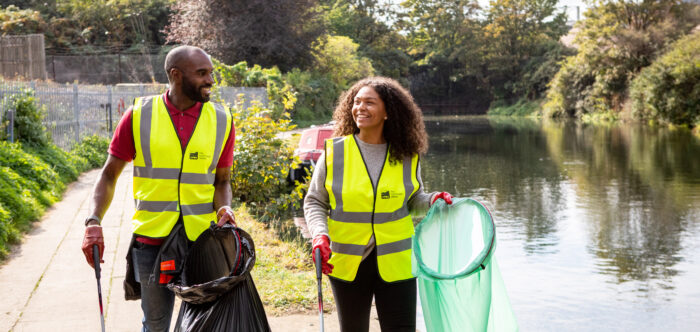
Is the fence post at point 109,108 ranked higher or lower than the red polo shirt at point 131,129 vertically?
higher

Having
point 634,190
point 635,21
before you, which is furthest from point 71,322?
point 635,21

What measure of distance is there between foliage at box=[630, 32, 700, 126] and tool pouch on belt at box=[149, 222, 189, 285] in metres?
38.1

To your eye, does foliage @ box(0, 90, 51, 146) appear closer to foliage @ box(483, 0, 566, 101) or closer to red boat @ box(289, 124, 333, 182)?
red boat @ box(289, 124, 333, 182)

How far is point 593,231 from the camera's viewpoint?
12.2 meters

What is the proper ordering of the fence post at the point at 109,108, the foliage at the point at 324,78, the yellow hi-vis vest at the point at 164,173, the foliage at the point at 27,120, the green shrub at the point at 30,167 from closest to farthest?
the yellow hi-vis vest at the point at 164,173 < the green shrub at the point at 30,167 < the foliage at the point at 27,120 < the fence post at the point at 109,108 < the foliage at the point at 324,78

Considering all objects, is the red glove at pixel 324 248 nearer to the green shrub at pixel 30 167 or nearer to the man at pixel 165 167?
the man at pixel 165 167

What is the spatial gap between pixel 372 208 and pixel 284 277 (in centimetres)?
342

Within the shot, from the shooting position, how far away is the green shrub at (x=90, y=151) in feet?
52.7

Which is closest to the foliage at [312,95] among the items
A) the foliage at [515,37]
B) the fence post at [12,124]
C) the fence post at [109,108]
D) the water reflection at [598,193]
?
the water reflection at [598,193]

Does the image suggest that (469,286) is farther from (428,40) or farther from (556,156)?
(428,40)

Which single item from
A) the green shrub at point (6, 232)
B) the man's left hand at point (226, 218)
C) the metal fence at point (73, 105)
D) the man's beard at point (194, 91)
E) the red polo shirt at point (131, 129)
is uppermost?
the metal fence at point (73, 105)

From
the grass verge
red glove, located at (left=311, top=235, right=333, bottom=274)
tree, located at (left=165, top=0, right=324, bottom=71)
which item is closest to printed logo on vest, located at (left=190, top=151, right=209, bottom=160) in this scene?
red glove, located at (left=311, top=235, right=333, bottom=274)

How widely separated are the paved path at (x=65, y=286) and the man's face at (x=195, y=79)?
2.42m

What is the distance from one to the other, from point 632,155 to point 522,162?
3.84 metres
